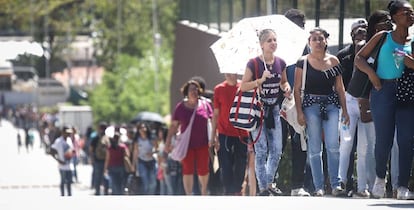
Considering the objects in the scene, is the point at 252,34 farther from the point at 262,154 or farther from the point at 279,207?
the point at 279,207

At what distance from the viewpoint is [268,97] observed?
1644 cm

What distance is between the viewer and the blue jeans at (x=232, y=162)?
1825 centimetres

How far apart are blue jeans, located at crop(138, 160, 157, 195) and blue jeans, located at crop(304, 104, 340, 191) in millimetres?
11820

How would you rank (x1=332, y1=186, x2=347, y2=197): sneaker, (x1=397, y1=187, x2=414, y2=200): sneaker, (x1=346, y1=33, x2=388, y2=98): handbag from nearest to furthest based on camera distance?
(x1=397, y1=187, x2=414, y2=200): sneaker < (x1=346, y1=33, x2=388, y2=98): handbag < (x1=332, y1=186, x2=347, y2=197): sneaker

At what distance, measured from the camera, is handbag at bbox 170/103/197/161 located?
20.0 m

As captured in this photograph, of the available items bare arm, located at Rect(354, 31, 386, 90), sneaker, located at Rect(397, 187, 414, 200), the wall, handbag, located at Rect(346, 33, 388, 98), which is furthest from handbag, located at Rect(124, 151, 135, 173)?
sneaker, located at Rect(397, 187, 414, 200)

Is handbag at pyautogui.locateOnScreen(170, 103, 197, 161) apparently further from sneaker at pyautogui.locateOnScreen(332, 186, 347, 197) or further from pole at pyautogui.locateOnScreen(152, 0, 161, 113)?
pole at pyautogui.locateOnScreen(152, 0, 161, 113)

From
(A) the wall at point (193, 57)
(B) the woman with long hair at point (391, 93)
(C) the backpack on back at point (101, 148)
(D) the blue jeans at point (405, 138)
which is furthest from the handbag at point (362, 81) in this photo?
(C) the backpack on back at point (101, 148)

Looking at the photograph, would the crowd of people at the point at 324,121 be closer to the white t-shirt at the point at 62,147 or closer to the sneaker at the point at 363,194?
the sneaker at the point at 363,194

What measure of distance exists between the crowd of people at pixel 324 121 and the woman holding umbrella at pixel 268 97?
1 centimetres

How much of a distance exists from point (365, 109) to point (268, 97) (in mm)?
1255

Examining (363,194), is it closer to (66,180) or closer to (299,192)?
(299,192)

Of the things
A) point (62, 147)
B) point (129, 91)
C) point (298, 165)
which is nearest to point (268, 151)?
point (298, 165)

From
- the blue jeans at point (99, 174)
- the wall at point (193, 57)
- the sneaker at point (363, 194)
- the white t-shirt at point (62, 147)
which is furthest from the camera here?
the blue jeans at point (99, 174)
